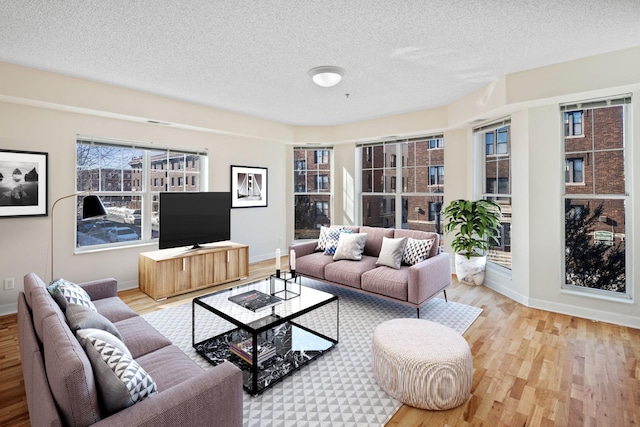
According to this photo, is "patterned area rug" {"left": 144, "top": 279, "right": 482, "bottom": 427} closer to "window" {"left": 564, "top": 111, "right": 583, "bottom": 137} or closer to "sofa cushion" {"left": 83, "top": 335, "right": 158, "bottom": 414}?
"sofa cushion" {"left": 83, "top": 335, "right": 158, "bottom": 414}

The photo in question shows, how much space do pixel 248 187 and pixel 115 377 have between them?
4783 mm

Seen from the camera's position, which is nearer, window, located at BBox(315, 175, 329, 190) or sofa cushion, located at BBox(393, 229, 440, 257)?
sofa cushion, located at BBox(393, 229, 440, 257)

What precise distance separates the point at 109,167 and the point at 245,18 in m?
3.14

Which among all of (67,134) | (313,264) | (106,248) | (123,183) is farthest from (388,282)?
(67,134)

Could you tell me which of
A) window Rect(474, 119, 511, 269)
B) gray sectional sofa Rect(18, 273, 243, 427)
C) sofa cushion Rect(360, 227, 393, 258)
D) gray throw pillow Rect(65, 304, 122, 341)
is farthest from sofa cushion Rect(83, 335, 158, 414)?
window Rect(474, 119, 511, 269)

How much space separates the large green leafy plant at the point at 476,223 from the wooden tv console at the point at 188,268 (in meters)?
3.18

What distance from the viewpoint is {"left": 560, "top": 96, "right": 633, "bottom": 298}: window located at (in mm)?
3385

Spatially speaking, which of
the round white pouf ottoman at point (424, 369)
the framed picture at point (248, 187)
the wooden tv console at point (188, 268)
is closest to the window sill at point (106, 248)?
the wooden tv console at point (188, 268)

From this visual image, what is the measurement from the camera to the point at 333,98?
450cm

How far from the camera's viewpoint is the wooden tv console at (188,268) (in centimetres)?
409

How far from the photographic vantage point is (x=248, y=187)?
5926 mm

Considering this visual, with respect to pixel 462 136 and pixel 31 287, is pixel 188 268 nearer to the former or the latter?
pixel 31 287

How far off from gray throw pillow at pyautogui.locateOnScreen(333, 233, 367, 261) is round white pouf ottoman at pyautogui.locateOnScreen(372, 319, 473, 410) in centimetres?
189

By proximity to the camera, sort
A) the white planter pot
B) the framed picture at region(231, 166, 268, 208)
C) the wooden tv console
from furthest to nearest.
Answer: the framed picture at region(231, 166, 268, 208), the white planter pot, the wooden tv console
